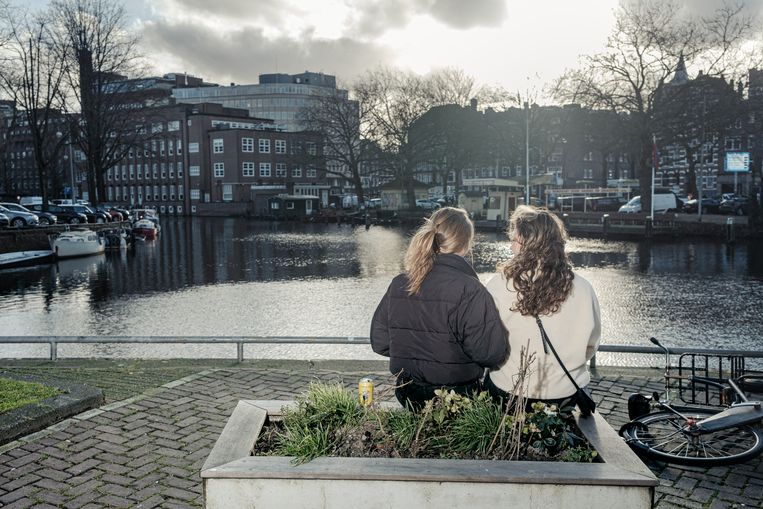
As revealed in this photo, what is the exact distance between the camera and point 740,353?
6.91 metres

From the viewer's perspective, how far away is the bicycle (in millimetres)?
4996

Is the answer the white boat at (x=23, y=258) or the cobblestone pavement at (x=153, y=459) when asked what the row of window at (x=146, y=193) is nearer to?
the white boat at (x=23, y=258)

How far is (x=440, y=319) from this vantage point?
421cm

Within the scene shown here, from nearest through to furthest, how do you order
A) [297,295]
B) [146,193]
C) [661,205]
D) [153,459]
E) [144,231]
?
1. [153,459]
2. [297,295]
3. [144,231]
4. [661,205]
5. [146,193]

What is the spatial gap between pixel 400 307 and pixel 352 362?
4.84 m

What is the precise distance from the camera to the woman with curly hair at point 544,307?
4.07 metres

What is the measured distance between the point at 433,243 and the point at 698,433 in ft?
8.57

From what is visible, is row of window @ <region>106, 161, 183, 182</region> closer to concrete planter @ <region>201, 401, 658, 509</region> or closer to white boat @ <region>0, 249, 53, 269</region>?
white boat @ <region>0, 249, 53, 269</region>

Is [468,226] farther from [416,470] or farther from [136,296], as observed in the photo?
[136,296]

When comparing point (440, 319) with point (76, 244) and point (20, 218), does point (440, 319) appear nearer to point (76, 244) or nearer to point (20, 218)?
point (76, 244)

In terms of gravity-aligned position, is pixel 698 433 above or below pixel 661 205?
below

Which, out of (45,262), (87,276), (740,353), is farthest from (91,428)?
(45,262)

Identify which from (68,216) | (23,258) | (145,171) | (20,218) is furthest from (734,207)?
(145,171)

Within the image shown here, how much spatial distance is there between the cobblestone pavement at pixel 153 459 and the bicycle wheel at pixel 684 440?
136 millimetres
